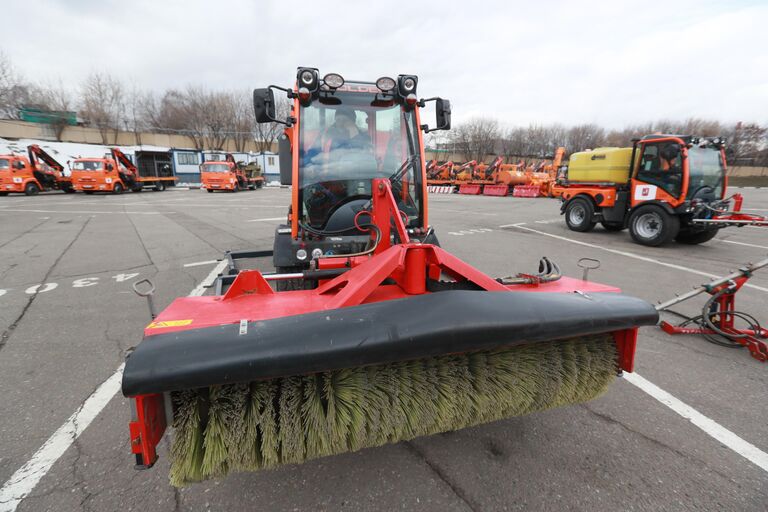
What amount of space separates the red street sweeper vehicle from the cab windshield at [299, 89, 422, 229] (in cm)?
131

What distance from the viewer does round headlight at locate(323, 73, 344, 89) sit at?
327cm

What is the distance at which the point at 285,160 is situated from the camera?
3.72 metres

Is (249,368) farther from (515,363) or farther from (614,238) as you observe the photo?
(614,238)

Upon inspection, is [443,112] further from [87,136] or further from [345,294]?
[87,136]

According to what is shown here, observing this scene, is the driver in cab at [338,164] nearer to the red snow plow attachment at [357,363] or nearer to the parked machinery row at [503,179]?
the red snow plow attachment at [357,363]

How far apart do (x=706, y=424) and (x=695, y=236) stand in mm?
8487

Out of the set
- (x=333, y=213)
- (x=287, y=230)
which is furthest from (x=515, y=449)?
(x=287, y=230)

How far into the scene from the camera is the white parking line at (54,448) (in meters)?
1.73

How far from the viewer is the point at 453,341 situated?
1.37 meters

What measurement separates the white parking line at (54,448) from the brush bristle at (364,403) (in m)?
1.09

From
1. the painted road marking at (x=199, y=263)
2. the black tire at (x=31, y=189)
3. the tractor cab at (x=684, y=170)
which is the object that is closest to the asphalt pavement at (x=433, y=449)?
the painted road marking at (x=199, y=263)

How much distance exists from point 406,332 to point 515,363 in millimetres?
820

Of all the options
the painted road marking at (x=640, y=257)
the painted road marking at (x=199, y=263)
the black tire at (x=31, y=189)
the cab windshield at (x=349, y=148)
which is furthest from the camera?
the black tire at (x=31, y=189)

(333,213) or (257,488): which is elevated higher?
(333,213)
